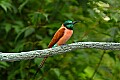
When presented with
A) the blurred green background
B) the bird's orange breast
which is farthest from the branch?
the blurred green background

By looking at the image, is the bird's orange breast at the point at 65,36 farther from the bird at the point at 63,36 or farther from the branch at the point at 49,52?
the branch at the point at 49,52

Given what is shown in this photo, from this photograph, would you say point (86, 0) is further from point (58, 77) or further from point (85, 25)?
point (58, 77)

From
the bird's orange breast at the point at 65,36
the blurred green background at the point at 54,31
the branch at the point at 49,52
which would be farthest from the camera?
the blurred green background at the point at 54,31

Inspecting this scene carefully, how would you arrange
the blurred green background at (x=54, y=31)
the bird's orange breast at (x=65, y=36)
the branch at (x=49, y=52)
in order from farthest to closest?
the blurred green background at (x=54, y=31) → the bird's orange breast at (x=65, y=36) → the branch at (x=49, y=52)

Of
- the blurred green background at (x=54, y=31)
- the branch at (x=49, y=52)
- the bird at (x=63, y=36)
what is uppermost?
the branch at (x=49, y=52)

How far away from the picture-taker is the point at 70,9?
3879mm

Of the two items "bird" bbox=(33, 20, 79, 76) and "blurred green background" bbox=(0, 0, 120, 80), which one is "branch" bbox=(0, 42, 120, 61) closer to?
"bird" bbox=(33, 20, 79, 76)

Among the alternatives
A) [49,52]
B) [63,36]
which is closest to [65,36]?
[63,36]

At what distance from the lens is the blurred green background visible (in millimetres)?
3361

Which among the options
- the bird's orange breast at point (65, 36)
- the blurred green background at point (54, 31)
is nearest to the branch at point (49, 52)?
the bird's orange breast at point (65, 36)

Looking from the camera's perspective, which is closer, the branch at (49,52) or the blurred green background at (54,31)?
the branch at (49,52)

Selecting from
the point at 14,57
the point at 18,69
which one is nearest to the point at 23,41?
the point at 18,69

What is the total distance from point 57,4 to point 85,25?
30cm

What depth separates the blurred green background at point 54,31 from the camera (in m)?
3.36
